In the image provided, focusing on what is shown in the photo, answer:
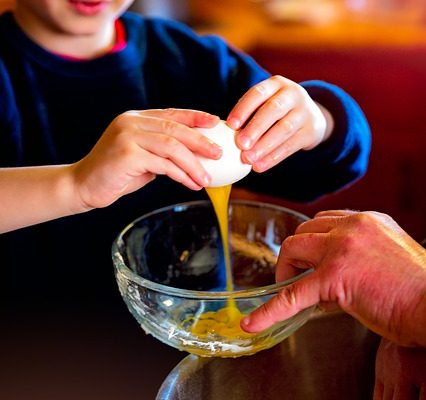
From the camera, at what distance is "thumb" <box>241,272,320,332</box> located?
0.59 metres

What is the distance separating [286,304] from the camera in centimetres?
60

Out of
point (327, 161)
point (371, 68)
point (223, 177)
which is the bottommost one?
point (371, 68)

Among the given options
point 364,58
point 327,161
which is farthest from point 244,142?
point 364,58

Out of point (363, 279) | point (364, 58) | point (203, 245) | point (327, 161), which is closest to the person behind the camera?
point (363, 279)

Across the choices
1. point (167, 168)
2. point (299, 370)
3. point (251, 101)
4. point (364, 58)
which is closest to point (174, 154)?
point (167, 168)

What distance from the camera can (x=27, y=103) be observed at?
1028 millimetres

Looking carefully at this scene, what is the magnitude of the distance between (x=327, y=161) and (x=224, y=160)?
1.25 feet

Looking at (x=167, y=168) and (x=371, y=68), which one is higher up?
(x=167, y=168)

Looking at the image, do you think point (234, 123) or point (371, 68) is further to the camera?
point (371, 68)

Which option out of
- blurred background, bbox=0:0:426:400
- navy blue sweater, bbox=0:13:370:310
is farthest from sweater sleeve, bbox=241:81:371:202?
blurred background, bbox=0:0:426:400

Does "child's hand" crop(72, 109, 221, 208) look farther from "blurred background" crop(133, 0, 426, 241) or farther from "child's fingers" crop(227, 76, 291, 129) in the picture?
"blurred background" crop(133, 0, 426, 241)

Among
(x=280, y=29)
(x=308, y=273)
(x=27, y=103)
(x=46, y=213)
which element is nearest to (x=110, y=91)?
(x=27, y=103)

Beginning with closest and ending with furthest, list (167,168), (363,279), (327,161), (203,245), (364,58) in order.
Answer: (363,279)
(167,168)
(203,245)
(327,161)
(364,58)

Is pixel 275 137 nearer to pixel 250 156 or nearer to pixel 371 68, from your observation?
pixel 250 156
